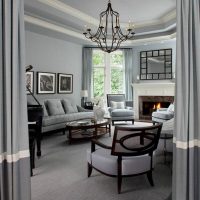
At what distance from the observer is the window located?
345 inches

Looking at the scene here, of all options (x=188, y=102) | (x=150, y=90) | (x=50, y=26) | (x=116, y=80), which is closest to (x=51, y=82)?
(x=50, y=26)

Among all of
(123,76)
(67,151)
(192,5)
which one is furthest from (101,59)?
(192,5)

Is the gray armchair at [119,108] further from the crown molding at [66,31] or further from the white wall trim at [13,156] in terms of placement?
the white wall trim at [13,156]

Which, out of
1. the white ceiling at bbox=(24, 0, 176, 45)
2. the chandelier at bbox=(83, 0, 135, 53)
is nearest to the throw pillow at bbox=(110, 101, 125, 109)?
the chandelier at bbox=(83, 0, 135, 53)

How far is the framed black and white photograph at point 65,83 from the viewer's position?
7.54m

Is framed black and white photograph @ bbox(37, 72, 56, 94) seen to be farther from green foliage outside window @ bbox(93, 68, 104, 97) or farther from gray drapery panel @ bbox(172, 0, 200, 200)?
gray drapery panel @ bbox(172, 0, 200, 200)

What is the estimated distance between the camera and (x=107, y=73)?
8812mm

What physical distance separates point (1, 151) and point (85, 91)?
21.5 feet

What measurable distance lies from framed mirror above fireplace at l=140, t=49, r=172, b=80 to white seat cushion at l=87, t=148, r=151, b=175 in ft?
19.8

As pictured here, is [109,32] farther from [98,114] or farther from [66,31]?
[98,114]

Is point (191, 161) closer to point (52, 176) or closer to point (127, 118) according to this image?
A: point (52, 176)

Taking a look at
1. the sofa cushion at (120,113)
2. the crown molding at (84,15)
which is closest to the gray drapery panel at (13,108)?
the crown molding at (84,15)

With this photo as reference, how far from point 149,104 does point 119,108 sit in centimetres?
168

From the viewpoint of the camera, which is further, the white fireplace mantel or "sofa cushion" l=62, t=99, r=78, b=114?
the white fireplace mantel
